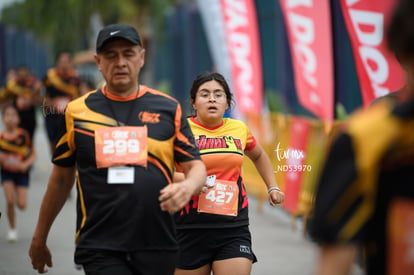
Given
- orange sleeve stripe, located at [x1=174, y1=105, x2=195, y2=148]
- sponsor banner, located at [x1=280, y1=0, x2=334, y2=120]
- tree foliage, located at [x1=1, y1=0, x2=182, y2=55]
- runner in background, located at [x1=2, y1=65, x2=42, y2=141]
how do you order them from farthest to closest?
tree foliage, located at [x1=1, y1=0, x2=182, y2=55] < runner in background, located at [x1=2, y1=65, x2=42, y2=141] < sponsor banner, located at [x1=280, y1=0, x2=334, y2=120] < orange sleeve stripe, located at [x1=174, y1=105, x2=195, y2=148]

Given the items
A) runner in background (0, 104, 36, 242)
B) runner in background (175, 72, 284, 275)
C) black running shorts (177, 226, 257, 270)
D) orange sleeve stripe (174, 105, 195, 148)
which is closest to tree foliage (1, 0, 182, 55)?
runner in background (0, 104, 36, 242)

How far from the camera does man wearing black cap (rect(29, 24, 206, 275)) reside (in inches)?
156

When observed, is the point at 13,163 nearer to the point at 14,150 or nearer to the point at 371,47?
the point at 14,150

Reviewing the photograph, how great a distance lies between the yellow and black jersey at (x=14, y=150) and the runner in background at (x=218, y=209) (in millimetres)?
5000

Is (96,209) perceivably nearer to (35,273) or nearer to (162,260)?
(162,260)

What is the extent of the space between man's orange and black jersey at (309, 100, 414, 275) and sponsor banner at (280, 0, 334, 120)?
660cm

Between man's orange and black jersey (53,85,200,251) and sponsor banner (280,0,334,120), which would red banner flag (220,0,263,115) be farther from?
man's orange and black jersey (53,85,200,251)

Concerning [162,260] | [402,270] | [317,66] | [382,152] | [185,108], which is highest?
[382,152]

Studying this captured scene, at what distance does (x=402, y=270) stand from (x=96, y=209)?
198 cm

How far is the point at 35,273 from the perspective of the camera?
783 cm

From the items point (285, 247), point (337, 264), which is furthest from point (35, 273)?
point (337, 264)

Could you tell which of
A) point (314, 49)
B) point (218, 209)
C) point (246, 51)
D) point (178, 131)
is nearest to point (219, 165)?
point (218, 209)

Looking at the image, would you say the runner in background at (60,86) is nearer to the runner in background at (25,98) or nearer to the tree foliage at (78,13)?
the runner in background at (25,98)

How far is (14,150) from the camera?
10.2m
